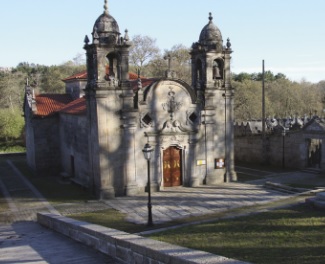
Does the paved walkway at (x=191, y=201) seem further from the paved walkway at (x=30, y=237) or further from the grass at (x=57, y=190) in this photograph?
the grass at (x=57, y=190)

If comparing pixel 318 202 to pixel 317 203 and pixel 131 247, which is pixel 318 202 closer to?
pixel 317 203

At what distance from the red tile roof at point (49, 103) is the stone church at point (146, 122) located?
3.16m

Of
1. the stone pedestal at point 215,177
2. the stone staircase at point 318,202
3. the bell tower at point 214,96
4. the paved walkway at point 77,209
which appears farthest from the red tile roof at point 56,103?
the stone staircase at point 318,202

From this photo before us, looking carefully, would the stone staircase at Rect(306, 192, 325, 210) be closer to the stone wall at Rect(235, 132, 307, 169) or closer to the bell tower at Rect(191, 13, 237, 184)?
the bell tower at Rect(191, 13, 237, 184)

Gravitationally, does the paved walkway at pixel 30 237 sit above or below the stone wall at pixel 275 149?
below

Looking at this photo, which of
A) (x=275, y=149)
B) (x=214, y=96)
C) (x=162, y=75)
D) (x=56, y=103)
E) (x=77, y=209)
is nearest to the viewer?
(x=77, y=209)

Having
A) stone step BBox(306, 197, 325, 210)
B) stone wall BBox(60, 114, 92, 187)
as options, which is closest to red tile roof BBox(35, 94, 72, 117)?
stone wall BBox(60, 114, 92, 187)

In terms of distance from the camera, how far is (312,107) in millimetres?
58188

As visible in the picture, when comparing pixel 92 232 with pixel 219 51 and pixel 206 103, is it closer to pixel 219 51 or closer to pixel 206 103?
pixel 206 103

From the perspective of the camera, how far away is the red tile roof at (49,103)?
92.7ft

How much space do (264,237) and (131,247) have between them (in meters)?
3.90

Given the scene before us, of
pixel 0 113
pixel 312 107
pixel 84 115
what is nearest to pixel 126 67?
pixel 84 115

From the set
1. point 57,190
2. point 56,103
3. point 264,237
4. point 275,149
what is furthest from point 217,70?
point 264,237

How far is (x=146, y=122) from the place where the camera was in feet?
69.8
